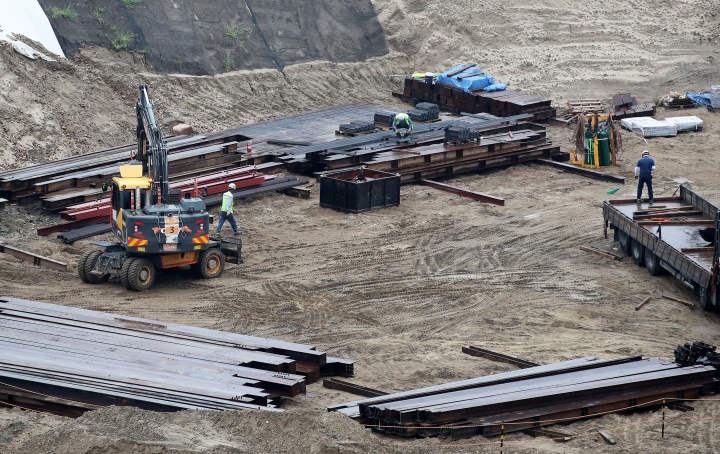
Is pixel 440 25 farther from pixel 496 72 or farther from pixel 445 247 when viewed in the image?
pixel 445 247

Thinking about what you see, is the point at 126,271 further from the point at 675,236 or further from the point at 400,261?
the point at 675,236

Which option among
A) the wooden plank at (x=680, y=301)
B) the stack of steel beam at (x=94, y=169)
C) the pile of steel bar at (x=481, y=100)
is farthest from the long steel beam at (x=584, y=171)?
the wooden plank at (x=680, y=301)

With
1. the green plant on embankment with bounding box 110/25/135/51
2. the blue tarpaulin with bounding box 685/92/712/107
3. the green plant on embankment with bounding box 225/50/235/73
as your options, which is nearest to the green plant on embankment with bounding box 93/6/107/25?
the green plant on embankment with bounding box 110/25/135/51

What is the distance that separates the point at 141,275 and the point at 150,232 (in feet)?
2.65

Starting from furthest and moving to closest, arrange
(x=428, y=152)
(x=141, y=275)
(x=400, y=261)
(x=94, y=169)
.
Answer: (x=428, y=152), (x=94, y=169), (x=400, y=261), (x=141, y=275)

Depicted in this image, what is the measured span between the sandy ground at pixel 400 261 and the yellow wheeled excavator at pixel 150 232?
0.35m

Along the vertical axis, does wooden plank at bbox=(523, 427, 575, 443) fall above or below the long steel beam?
below

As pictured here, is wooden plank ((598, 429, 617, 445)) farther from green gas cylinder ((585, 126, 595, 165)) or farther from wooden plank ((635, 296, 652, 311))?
green gas cylinder ((585, 126, 595, 165))

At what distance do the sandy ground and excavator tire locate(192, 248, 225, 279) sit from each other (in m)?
0.21

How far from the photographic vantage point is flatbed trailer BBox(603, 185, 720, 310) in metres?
20.2

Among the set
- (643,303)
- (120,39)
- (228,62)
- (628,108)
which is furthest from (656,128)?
(120,39)

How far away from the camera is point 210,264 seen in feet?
73.2

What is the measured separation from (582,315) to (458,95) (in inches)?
705

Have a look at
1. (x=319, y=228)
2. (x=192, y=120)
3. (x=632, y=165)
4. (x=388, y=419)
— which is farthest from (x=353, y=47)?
(x=388, y=419)
